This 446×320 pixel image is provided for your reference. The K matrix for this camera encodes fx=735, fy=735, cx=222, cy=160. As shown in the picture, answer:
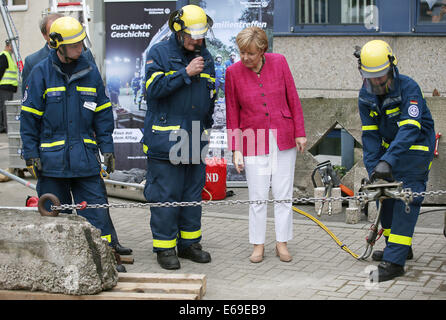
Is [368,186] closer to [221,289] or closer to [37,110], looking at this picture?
[221,289]

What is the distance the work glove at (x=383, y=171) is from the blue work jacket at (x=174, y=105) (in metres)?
1.47

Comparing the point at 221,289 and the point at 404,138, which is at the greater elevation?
the point at 404,138

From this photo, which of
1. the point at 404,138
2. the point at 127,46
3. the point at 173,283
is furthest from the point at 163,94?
the point at 127,46

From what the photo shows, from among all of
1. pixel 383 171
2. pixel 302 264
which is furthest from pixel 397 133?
pixel 302 264

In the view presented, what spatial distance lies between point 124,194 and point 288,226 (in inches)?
122

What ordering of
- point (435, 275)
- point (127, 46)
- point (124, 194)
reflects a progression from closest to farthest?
point (435, 275)
point (124, 194)
point (127, 46)

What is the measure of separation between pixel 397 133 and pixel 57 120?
8.46 ft

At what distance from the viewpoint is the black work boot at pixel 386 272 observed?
546 centimetres

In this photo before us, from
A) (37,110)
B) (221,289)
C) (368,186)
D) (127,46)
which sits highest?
(127,46)

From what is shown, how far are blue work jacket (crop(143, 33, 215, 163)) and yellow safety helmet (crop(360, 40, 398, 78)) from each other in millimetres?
1288

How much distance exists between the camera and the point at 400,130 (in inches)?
214

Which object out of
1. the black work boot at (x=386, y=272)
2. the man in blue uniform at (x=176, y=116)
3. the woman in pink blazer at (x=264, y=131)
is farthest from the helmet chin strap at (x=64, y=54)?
the black work boot at (x=386, y=272)

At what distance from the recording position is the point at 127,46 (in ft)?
31.7

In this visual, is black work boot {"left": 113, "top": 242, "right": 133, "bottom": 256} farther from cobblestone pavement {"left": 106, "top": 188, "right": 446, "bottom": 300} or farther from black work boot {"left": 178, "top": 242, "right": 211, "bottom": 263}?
black work boot {"left": 178, "top": 242, "right": 211, "bottom": 263}
